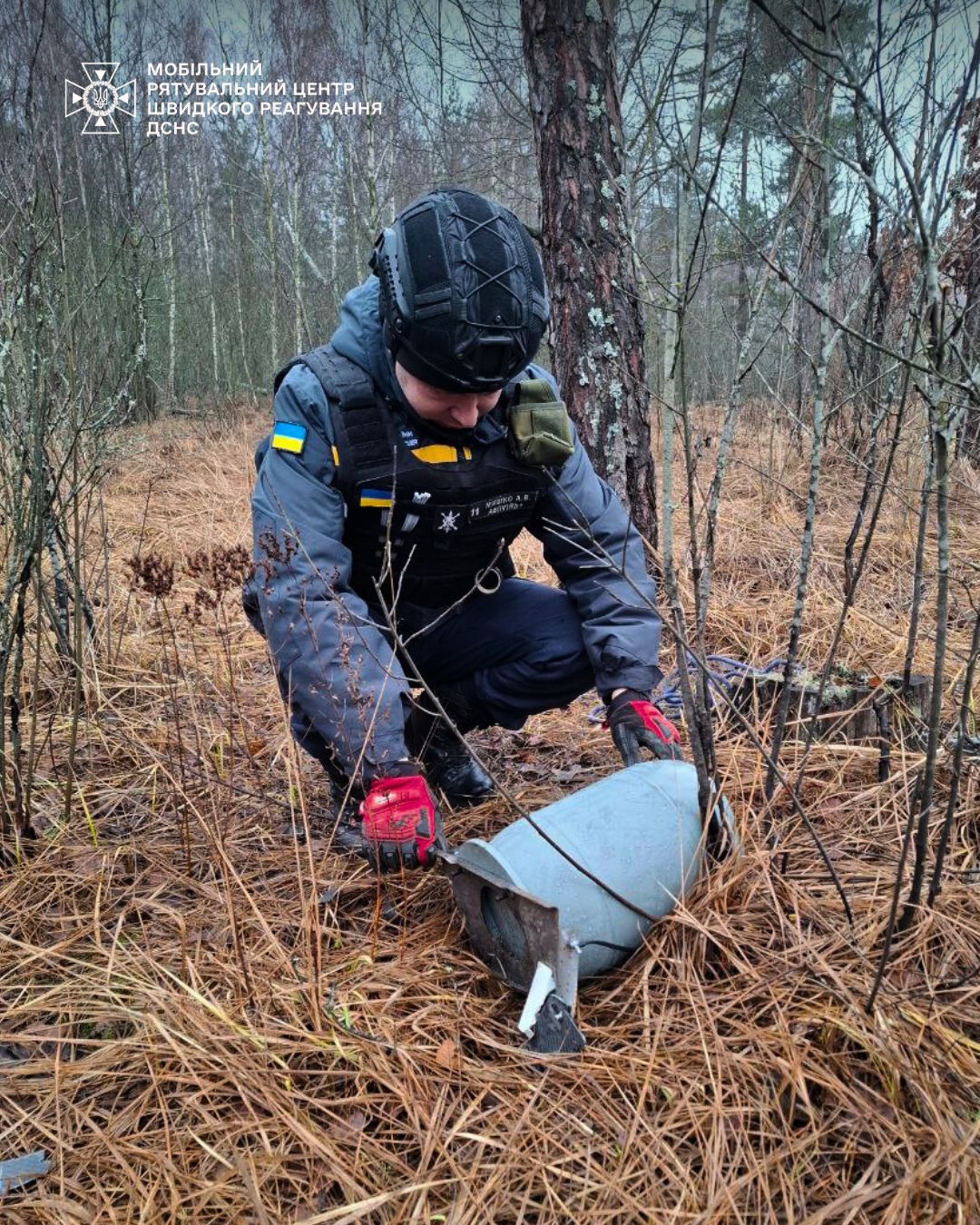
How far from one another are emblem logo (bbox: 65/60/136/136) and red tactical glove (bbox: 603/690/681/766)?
16.3 feet

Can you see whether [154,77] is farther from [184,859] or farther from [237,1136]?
[237,1136]

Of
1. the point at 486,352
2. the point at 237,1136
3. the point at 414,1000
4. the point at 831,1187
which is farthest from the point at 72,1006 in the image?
the point at 486,352

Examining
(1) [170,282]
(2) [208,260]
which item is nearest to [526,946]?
(1) [170,282]

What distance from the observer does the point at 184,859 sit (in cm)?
208

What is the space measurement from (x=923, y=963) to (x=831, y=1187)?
0.47 meters

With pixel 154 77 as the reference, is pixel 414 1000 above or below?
below

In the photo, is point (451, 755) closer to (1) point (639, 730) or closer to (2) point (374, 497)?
(1) point (639, 730)

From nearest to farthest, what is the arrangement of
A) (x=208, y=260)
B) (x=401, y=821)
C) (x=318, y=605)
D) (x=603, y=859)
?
1. (x=603, y=859)
2. (x=401, y=821)
3. (x=318, y=605)
4. (x=208, y=260)

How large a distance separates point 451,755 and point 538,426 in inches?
41.3

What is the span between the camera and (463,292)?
1.79 meters

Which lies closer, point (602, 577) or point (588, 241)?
point (602, 577)

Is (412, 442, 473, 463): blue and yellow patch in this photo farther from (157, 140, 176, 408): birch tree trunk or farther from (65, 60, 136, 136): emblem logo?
(157, 140, 176, 408): birch tree trunk

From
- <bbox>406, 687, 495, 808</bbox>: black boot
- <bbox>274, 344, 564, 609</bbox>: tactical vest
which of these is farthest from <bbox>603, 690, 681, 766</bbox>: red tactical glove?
<bbox>406, 687, 495, 808</bbox>: black boot

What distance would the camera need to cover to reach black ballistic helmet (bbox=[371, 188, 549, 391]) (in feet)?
5.90
